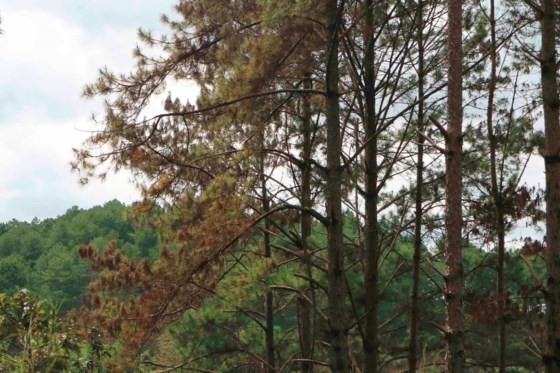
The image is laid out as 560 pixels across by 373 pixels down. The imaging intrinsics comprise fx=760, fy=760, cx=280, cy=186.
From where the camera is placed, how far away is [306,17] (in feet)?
24.5

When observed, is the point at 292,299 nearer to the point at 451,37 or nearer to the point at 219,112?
the point at 219,112

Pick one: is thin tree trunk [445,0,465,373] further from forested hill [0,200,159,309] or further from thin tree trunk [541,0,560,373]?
forested hill [0,200,159,309]

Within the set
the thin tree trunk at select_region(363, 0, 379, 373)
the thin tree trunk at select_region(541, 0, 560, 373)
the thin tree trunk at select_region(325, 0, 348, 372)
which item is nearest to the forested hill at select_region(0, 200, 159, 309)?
the thin tree trunk at select_region(363, 0, 379, 373)

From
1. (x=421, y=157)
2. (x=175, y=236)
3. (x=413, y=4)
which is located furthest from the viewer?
(x=421, y=157)

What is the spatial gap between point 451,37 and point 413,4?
206 cm

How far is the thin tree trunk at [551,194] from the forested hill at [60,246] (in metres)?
51.3

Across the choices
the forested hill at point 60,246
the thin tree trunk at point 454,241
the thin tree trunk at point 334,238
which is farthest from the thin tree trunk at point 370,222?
the forested hill at point 60,246

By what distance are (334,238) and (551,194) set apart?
279cm

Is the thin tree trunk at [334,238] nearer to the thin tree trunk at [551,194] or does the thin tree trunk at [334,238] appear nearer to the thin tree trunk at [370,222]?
the thin tree trunk at [370,222]

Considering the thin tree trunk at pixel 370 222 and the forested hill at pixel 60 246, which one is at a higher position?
the forested hill at pixel 60 246

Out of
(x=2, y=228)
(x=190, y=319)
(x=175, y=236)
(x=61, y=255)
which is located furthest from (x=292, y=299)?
(x=2, y=228)

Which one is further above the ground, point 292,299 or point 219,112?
point 219,112

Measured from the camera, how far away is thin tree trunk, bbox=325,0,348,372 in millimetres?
7172

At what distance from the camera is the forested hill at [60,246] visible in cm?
6297
